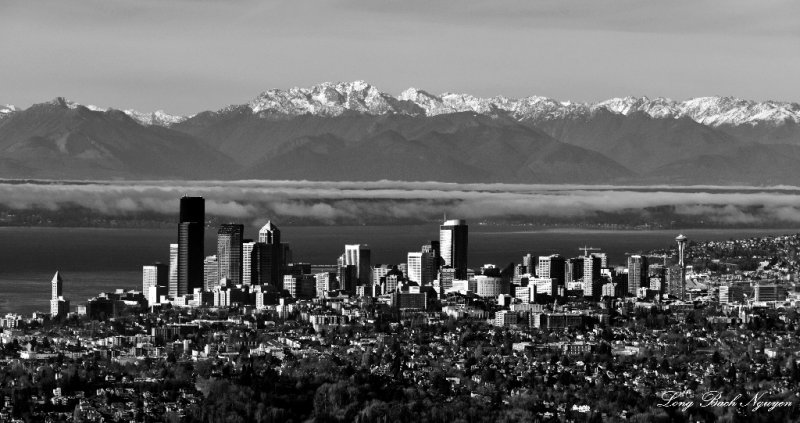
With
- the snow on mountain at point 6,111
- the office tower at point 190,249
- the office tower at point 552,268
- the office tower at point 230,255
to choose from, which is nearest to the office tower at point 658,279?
the office tower at point 552,268

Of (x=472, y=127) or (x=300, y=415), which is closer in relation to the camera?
(x=300, y=415)

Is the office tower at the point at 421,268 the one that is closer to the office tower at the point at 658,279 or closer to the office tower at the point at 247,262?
the office tower at the point at 247,262

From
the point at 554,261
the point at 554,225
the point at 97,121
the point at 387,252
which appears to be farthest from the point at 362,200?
the point at 97,121

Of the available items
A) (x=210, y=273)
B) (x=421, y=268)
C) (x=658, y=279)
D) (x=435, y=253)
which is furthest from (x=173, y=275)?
(x=658, y=279)

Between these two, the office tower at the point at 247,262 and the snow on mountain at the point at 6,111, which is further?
the snow on mountain at the point at 6,111

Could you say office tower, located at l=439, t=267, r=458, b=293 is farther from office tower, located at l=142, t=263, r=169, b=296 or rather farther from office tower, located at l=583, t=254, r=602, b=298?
office tower, located at l=142, t=263, r=169, b=296

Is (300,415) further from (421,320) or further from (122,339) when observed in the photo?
(421,320)
